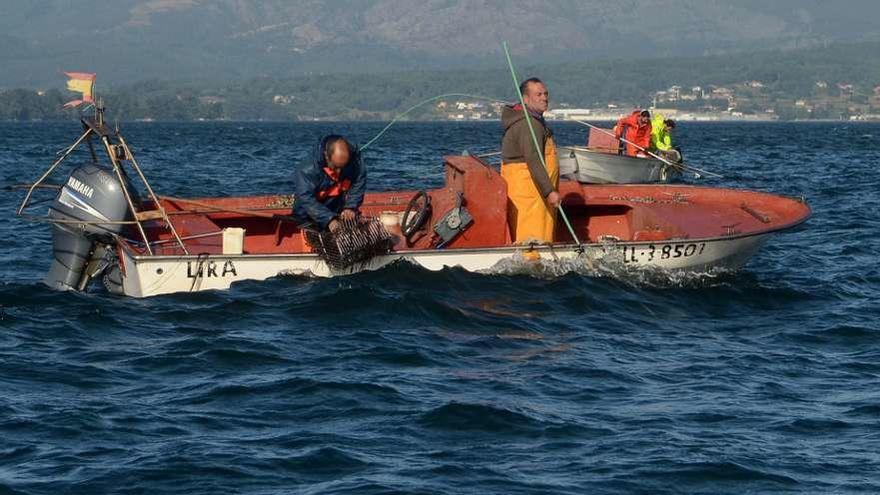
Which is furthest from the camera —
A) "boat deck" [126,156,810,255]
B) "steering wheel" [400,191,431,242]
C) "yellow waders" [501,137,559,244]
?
"steering wheel" [400,191,431,242]

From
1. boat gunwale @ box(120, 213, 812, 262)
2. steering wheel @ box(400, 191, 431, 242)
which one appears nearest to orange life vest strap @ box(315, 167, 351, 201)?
boat gunwale @ box(120, 213, 812, 262)

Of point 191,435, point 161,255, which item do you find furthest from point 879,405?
point 161,255

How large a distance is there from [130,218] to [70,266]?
808mm

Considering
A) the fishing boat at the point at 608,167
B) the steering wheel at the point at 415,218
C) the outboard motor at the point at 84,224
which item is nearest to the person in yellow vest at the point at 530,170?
the steering wheel at the point at 415,218

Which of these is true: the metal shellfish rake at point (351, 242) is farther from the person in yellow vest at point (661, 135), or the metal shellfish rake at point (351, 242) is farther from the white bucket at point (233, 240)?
the person in yellow vest at point (661, 135)

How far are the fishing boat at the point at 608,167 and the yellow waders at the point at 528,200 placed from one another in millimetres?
14333

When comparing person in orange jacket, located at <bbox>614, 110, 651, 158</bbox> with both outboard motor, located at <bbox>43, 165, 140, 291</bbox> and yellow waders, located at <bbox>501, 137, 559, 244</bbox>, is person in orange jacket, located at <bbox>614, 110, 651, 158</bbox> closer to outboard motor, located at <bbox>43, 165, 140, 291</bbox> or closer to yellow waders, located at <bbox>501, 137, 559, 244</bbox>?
yellow waders, located at <bbox>501, 137, 559, 244</bbox>

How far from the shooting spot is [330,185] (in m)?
14.7

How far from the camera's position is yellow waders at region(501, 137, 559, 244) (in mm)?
15305

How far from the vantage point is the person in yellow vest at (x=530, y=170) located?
15031 millimetres

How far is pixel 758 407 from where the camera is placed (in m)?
10.9

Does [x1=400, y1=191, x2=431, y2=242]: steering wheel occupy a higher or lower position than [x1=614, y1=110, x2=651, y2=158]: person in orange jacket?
lower

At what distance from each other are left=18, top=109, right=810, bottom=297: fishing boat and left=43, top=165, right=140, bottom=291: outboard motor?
1cm

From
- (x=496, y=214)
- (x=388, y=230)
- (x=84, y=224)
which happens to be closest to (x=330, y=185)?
(x=388, y=230)
